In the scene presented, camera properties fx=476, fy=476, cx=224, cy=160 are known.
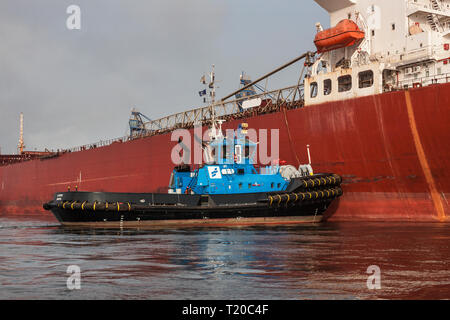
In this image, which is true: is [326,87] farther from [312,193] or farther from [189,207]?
[189,207]

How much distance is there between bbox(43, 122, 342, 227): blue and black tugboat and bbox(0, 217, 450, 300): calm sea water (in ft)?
14.5

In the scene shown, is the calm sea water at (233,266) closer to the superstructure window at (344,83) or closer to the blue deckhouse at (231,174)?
the blue deckhouse at (231,174)

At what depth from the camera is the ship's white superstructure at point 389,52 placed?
18.2m

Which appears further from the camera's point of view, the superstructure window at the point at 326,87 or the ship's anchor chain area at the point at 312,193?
the superstructure window at the point at 326,87

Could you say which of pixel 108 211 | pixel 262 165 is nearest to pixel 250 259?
pixel 108 211

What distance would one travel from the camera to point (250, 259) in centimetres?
923

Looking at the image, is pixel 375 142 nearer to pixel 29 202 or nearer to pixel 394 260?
pixel 394 260

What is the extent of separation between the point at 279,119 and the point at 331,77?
10.4 ft

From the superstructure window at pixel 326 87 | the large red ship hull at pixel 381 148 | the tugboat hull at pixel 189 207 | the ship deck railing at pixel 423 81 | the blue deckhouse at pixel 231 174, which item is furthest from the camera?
the superstructure window at pixel 326 87

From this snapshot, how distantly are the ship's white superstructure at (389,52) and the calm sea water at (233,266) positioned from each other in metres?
7.44

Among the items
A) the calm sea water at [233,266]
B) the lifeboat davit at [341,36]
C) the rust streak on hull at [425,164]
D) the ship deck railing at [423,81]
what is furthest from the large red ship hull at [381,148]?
the calm sea water at [233,266]

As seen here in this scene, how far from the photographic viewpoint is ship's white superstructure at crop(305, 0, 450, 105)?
718 inches

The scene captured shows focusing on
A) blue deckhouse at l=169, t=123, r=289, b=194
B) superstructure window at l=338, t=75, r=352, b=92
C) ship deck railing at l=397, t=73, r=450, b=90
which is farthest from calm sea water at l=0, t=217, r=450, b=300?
superstructure window at l=338, t=75, r=352, b=92

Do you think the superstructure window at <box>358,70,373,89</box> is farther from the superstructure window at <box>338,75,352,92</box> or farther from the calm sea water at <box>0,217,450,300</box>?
the calm sea water at <box>0,217,450,300</box>
